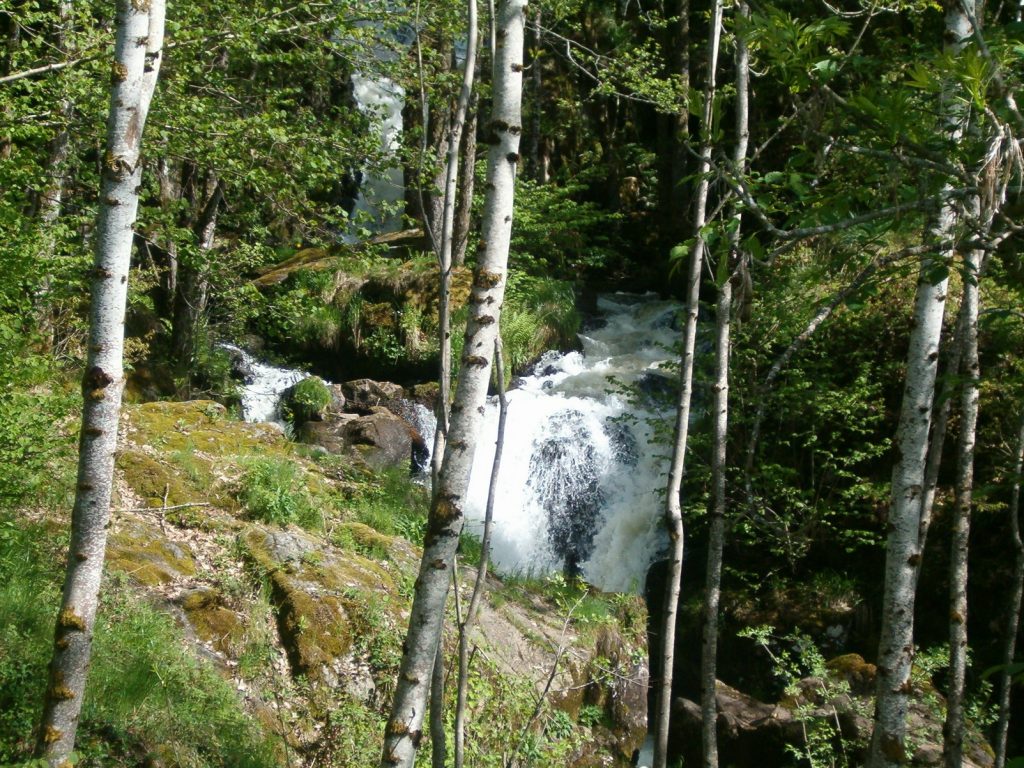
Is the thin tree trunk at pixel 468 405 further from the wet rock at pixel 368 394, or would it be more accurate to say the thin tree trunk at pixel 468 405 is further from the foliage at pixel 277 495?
the wet rock at pixel 368 394

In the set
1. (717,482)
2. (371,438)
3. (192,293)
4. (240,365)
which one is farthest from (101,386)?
(240,365)

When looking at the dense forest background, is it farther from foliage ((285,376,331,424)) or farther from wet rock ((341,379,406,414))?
foliage ((285,376,331,424))

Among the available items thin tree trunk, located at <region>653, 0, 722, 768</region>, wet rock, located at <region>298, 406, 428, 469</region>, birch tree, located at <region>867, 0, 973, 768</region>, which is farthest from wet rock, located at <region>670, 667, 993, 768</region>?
wet rock, located at <region>298, 406, 428, 469</region>

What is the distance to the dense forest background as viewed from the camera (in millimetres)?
2514

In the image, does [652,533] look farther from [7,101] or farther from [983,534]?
[7,101]

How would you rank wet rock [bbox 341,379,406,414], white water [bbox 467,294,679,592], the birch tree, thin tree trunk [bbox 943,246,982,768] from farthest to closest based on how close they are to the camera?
wet rock [bbox 341,379,406,414]
white water [bbox 467,294,679,592]
thin tree trunk [bbox 943,246,982,768]
the birch tree

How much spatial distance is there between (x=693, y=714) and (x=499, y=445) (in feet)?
17.1

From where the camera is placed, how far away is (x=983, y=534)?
8586mm

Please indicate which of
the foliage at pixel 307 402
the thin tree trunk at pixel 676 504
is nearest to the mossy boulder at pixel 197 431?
the foliage at pixel 307 402

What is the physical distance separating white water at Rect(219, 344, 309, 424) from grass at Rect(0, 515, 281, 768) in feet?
21.8

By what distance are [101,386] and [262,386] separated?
9.76 meters

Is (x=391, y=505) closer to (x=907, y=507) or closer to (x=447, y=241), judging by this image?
(x=447, y=241)

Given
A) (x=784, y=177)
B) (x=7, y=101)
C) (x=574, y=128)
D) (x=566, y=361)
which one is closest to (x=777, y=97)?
(x=574, y=128)

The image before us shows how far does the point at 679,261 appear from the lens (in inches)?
110
